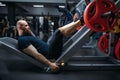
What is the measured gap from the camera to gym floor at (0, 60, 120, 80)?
7.39 feet

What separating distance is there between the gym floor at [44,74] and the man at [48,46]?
153mm

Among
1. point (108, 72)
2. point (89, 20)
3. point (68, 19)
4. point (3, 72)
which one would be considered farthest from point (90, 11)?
point (68, 19)

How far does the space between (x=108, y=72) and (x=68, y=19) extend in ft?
6.84

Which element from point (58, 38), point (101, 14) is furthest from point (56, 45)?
point (101, 14)

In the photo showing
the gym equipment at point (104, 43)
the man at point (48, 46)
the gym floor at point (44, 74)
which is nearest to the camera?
the gym floor at point (44, 74)

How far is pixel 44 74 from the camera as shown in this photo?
96.0 inches

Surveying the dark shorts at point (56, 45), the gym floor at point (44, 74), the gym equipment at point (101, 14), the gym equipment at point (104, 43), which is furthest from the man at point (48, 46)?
the gym equipment at point (104, 43)

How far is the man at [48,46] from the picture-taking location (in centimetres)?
238

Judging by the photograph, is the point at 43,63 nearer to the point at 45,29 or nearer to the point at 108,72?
the point at 108,72

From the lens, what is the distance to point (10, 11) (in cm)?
696

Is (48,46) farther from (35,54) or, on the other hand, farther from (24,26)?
(24,26)

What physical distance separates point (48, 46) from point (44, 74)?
0.34m

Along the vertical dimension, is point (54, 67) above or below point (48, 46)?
below

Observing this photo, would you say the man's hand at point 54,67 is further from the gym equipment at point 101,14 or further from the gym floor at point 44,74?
the gym equipment at point 101,14
